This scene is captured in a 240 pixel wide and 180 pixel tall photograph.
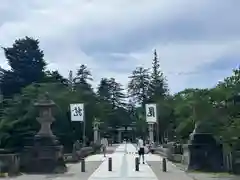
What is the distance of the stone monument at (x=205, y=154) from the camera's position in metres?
29.6

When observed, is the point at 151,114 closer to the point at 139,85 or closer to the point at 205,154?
the point at 205,154

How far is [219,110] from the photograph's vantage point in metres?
28.5

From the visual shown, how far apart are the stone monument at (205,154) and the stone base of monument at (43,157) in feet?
24.3

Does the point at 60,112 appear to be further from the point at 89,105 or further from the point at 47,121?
the point at 47,121

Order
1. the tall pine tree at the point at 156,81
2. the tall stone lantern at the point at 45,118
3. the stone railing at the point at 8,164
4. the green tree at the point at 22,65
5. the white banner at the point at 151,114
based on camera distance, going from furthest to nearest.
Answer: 1. the tall pine tree at the point at 156,81
2. the green tree at the point at 22,65
3. the white banner at the point at 151,114
4. the tall stone lantern at the point at 45,118
5. the stone railing at the point at 8,164

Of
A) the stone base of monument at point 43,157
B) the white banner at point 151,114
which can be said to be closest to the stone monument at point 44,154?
the stone base of monument at point 43,157

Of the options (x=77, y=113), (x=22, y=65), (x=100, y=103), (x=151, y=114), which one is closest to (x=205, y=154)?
(x=77, y=113)

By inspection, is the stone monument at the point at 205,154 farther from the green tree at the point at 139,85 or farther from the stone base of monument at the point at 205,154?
the green tree at the point at 139,85

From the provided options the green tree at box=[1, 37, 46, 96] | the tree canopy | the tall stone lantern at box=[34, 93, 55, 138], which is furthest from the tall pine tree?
the tall stone lantern at box=[34, 93, 55, 138]

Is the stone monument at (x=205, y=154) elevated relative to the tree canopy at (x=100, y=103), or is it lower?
lower

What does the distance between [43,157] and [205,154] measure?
30.5ft

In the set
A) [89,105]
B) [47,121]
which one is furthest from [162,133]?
[47,121]

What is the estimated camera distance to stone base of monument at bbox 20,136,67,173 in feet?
98.1

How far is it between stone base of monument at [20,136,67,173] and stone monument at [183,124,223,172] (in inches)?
292
